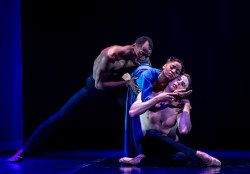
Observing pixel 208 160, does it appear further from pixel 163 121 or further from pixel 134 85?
pixel 134 85

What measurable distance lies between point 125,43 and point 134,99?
151 cm

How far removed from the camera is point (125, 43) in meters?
5.09

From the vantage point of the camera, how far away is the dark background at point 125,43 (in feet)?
16.0

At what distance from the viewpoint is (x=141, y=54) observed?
3.85 m

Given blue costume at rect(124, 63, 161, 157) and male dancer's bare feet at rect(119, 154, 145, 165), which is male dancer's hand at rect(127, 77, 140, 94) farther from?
male dancer's bare feet at rect(119, 154, 145, 165)

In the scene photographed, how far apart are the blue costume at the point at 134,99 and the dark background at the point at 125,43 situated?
4.43 ft

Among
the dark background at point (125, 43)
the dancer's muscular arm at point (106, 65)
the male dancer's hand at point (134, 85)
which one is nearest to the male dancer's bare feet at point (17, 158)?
the dancer's muscular arm at point (106, 65)

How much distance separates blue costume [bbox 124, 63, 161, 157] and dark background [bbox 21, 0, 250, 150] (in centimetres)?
135

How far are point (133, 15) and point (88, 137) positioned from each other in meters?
1.63

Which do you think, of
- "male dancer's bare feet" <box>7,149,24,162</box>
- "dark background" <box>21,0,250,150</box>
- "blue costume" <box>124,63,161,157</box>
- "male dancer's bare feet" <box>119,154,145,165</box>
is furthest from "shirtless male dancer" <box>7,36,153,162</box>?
"dark background" <box>21,0,250,150</box>

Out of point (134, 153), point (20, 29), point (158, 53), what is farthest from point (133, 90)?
point (20, 29)

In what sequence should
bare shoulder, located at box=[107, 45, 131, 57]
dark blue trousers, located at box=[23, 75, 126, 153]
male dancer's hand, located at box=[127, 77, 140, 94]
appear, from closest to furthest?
1. male dancer's hand, located at box=[127, 77, 140, 94]
2. dark blue trousers, located at box=[23, 75, 126, 153]
3. bare shoulder, located at box=[107, 45, 131, 57]

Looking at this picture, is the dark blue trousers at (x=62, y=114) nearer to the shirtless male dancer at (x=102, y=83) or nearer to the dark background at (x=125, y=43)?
the shirtless male dancer at (x=102, y=83)

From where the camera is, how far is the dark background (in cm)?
488
